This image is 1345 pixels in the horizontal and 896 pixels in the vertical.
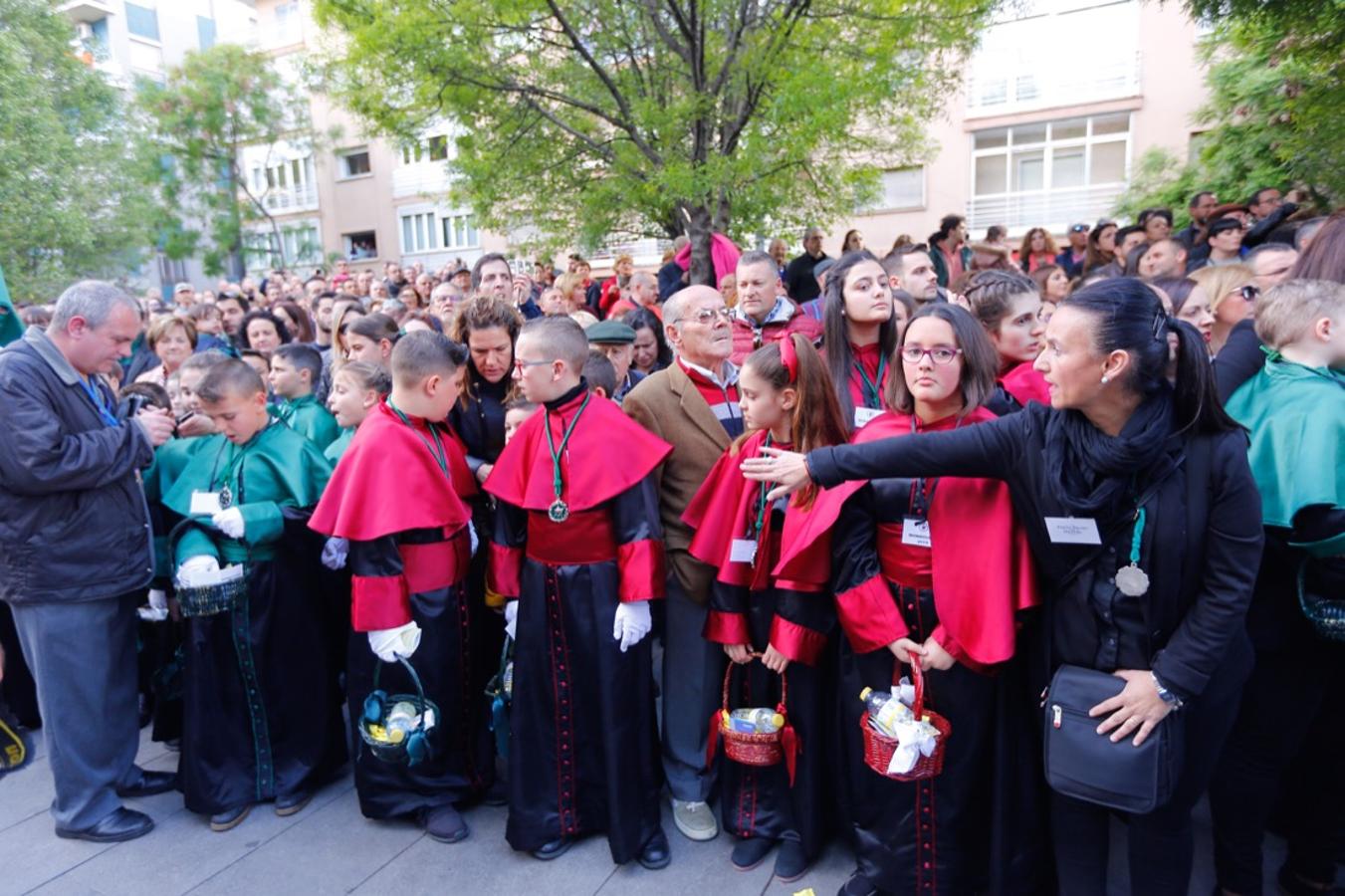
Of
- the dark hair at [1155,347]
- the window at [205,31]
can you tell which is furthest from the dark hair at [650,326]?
the window at [205,31]

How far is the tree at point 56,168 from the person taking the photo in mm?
15789

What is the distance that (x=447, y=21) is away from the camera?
22.4ft

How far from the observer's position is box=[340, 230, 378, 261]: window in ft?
107

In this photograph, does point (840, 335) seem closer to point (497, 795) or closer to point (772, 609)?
point (772, 609)

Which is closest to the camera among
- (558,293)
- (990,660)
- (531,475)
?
(990,660)

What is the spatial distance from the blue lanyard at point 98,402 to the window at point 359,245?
102ft

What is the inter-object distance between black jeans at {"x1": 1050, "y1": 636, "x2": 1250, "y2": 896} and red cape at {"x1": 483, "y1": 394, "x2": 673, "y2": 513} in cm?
181

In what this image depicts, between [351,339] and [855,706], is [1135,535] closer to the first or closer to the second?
[855,706]

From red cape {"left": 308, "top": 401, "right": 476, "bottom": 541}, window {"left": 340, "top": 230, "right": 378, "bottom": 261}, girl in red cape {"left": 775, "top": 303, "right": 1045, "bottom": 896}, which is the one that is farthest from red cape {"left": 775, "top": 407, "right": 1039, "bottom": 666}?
window {"left": 340, "top": 230, "right": 378, "bottom": 261}

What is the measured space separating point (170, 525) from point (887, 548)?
3.56 meters

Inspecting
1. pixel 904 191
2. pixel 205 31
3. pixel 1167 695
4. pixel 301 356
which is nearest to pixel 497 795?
pixel 301 356

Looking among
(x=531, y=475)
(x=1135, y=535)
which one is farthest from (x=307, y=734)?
(x=1135, y=535)

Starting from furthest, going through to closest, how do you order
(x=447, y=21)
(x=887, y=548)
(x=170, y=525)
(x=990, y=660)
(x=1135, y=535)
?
1. (x=447, y=21)
2. (x=170, y=525)
3. (x=887, y=548)
4. (x=990, y=660)
5. (x=1135, y=535)

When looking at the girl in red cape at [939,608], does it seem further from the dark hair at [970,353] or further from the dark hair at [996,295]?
the dark hair at [996,295]
